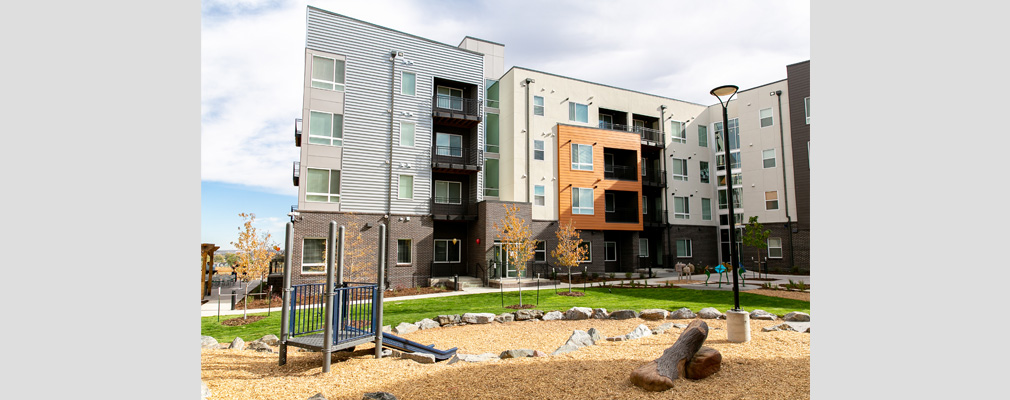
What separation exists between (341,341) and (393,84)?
58.4 feet

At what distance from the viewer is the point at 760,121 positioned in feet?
99.1

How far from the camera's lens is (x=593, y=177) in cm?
2720

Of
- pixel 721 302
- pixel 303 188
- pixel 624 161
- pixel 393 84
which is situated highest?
pixel 393 84

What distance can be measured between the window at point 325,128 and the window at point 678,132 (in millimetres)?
22031

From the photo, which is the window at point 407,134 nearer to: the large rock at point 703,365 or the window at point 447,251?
the window at point 447,251

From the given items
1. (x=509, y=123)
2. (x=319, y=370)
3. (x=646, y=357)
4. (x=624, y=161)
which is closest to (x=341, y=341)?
(x=319, y=370)

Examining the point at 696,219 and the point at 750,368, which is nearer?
the point at 750,368

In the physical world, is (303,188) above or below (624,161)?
below

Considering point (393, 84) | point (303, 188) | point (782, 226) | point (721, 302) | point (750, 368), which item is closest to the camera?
point (750, 368)

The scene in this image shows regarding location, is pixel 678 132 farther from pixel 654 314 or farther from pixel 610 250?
pixel 654 314

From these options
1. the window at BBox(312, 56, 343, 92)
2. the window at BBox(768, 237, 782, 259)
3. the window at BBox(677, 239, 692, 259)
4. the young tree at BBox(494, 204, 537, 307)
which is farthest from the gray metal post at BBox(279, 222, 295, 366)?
the window at BBox(768, 237, 782, 259)

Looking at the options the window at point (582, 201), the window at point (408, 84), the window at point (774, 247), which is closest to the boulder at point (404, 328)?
the window at point (408, 84)

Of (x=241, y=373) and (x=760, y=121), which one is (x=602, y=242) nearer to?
(x=760, y=121)

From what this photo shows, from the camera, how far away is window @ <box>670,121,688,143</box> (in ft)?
104
